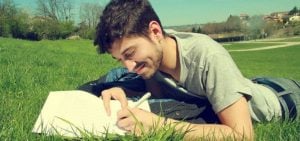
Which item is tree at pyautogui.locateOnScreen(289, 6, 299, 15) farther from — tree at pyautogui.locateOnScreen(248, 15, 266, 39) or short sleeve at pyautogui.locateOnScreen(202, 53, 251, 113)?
short sleeve at pyautogui.locateOnScreen(202, 53, 251, 113)

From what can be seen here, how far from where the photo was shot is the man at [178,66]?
2.89 meters

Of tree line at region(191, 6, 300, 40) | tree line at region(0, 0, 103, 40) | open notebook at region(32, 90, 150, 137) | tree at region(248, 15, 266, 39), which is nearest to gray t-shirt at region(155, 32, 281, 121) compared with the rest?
open notebook at region(32, 90, 150, 137)

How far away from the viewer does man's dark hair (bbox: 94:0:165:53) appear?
→ 10.3 ft

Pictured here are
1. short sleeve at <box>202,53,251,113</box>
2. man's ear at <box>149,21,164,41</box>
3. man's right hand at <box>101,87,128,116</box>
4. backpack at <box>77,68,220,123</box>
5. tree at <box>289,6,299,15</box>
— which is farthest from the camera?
tree at <box>289,6,299,15</box>

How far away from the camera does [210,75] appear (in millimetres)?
2990

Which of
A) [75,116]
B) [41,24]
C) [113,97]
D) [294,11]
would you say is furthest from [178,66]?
[294,11]

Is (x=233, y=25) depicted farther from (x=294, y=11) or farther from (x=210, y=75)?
(x=210, y=75)

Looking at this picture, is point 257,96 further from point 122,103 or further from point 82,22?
point 82,22

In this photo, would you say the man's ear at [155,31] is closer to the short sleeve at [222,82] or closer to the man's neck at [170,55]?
A: the man's neck at [170,55]

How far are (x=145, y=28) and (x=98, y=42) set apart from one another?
0.36 metres

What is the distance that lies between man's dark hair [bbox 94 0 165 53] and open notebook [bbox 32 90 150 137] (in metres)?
0.41

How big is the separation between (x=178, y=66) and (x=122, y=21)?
0.54 meters

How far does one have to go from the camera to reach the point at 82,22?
7912 cm

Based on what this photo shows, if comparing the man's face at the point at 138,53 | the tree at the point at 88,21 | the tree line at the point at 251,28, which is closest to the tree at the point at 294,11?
the tree line at the point at 251,28
